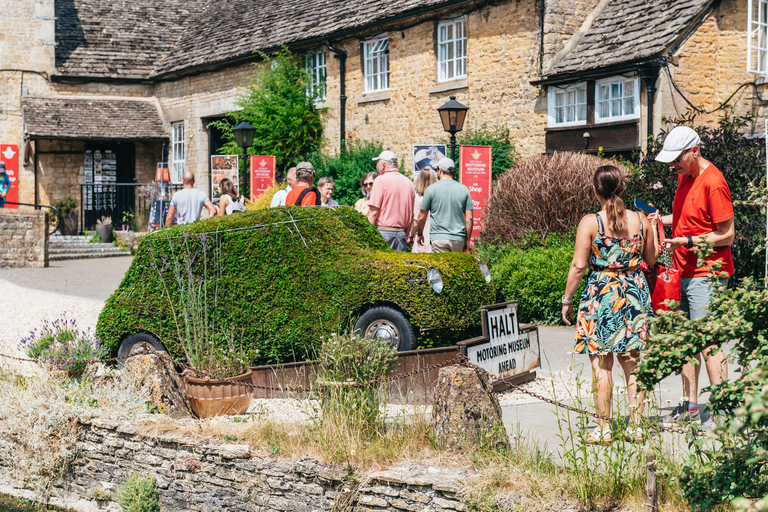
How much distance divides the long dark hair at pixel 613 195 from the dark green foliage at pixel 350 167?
43.5ft

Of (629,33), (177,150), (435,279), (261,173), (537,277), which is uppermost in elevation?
(629,33)

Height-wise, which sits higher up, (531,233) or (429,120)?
(429,120)

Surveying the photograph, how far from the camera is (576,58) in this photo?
604 inches

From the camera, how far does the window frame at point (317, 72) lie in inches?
838

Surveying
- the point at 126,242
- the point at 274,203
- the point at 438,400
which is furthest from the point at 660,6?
the point at 126,242

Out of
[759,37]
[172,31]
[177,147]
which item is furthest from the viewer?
[172,31]

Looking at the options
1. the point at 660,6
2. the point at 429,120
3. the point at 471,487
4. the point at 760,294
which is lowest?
the point at 471,487

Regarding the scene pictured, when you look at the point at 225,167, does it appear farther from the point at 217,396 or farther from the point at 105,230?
the point at 217,396

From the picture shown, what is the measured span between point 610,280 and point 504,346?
1.85 meters

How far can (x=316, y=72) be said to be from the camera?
2161 cm

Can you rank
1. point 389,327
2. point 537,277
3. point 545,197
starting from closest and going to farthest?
1. point 389,327
2. point 537,277
3. point 545,197

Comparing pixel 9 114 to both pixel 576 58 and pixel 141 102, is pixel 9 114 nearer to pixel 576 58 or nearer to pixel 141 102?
pixel 141 102

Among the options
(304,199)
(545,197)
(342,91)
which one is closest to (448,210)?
(304,199)

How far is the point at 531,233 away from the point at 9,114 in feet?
67.5
